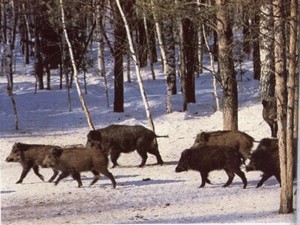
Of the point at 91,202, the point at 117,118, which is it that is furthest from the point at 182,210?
the point at 117,118

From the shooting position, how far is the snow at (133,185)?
7.91 m

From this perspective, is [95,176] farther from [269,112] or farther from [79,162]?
[269,112]

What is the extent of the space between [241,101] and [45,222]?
29.4 ft

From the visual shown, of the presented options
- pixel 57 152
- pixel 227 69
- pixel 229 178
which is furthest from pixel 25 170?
pixel 227 69

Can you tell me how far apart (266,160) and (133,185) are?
82.2 inches

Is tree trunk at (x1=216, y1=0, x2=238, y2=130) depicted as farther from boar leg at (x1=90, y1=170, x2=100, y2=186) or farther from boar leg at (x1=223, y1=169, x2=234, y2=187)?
boar leg at (x1=90, y1=170, x2=100, y2=186)

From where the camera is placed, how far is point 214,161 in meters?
10.4

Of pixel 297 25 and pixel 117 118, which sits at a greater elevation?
pixel 297 25

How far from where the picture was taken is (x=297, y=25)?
724 centimetres

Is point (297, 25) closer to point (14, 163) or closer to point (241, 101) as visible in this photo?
point (14, 163)

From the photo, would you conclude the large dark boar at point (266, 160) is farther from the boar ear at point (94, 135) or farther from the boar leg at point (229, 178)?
the boar ear at point (94, 135)

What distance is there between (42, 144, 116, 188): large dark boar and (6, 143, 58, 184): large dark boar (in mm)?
494

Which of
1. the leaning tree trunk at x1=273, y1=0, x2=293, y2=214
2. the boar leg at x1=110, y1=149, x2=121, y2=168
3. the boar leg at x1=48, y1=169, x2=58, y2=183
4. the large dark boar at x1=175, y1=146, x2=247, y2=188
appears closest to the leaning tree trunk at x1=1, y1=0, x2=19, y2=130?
the boar leg at x1=110, y1=149, x2=121, y2=168

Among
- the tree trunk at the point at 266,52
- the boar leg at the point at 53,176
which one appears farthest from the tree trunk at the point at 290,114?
the boar leg at the point at 53,176
